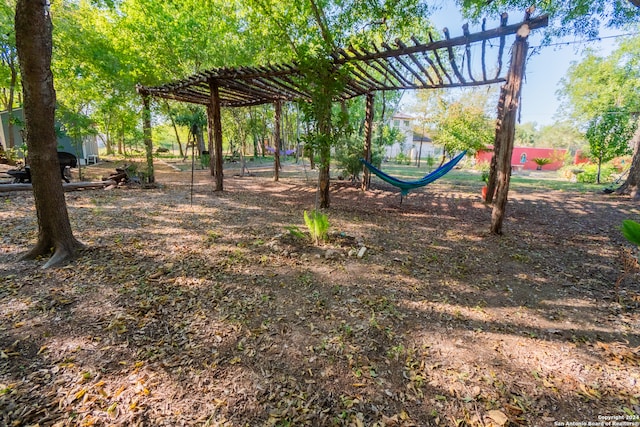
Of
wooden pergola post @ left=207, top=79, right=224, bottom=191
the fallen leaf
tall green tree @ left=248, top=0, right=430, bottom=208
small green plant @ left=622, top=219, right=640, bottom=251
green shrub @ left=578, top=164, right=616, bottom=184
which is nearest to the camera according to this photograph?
the fallen leaf

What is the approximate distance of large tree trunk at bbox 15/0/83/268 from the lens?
188 cm

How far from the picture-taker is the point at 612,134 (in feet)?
25.1

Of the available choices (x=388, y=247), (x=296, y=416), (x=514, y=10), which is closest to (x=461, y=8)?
(x=514, y=10)

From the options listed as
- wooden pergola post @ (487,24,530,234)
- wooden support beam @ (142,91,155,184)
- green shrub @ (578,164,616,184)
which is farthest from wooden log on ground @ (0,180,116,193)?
green shrub @ (578,164,616,184)

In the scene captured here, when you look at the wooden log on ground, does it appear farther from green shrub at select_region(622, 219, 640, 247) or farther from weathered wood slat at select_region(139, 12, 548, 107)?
green shrub at select_region(622, 219, 640, 247)

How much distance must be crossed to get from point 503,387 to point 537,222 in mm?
3771

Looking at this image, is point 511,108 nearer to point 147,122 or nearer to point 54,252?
point 54,252

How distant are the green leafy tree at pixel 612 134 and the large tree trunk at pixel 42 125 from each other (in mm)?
11389

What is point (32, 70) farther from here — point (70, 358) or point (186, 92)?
point (186, 92)

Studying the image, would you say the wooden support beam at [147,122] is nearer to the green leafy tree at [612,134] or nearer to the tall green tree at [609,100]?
the tall green tree at [609,100]

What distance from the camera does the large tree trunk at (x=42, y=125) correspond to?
1884mm

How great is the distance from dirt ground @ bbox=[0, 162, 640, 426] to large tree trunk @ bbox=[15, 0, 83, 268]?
0.71ft

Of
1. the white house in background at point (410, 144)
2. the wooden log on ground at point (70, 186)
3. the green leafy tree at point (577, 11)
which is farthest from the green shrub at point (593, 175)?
the white house in background at point (410, 144)

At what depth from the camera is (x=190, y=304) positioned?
182cm
